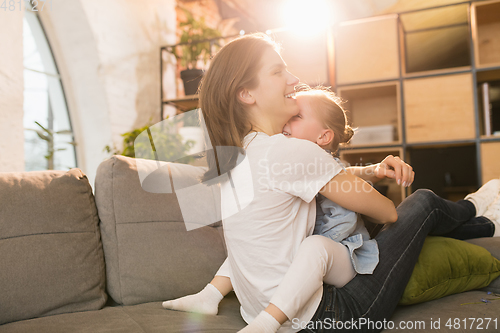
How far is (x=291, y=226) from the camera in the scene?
907 mm

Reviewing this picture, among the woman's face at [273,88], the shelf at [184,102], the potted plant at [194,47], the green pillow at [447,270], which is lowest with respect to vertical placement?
the green pillow at [447,270]

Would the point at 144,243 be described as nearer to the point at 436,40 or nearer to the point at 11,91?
the point at 11,91

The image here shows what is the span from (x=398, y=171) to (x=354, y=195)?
230mm

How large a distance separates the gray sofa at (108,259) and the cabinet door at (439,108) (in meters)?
1.53

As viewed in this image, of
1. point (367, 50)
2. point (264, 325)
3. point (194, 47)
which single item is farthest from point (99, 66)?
point (264, 325)

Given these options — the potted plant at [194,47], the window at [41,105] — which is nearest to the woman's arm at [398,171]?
the window at [41,105]

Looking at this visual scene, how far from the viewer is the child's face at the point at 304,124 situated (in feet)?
3.71

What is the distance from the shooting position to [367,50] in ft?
9.38

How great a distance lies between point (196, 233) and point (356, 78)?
6.81ft

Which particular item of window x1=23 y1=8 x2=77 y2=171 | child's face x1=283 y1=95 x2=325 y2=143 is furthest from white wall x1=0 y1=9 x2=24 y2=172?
child's face x1=283 y1=95 x2=325 y2=143

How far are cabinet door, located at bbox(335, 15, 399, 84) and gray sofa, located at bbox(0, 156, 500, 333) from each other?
6.01 ft

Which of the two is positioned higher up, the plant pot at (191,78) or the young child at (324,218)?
the plant pot at (191,78)

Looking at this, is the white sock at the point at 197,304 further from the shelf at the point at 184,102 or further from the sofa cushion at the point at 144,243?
the shelf at the point at 184,102

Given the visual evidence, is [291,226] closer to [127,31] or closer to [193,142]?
[193,142]
